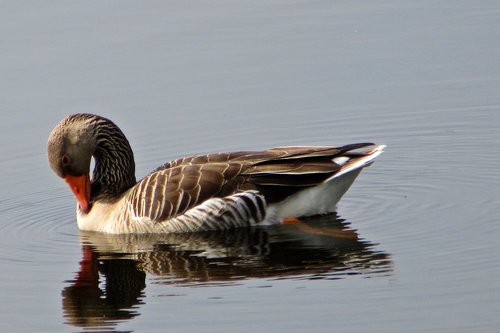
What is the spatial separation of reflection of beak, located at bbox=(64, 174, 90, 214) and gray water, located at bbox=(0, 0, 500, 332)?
1.13 feet

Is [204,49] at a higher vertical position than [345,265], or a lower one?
higher

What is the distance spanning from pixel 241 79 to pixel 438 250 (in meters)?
7.24

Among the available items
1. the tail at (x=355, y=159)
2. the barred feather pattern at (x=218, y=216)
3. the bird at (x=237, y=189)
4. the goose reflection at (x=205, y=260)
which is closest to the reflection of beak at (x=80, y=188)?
the bird at (x=237, y=189)

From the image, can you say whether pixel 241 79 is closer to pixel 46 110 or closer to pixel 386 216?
pixel 46 110

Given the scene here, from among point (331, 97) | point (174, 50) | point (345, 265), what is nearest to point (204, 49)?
point (174, 50)

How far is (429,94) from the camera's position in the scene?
64.2 feet

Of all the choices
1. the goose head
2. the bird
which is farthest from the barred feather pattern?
the goose head

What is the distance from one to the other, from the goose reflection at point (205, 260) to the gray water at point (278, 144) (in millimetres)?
36

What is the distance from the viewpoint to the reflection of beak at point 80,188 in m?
16.8

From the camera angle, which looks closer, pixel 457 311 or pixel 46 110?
pixel 457 311

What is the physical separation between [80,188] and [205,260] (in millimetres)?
2802

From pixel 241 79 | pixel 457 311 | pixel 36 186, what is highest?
pixel 241 79

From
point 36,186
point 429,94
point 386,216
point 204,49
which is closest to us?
point 386,216

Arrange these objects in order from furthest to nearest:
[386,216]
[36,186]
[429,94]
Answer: [429,94], [36,186], [386,216]
